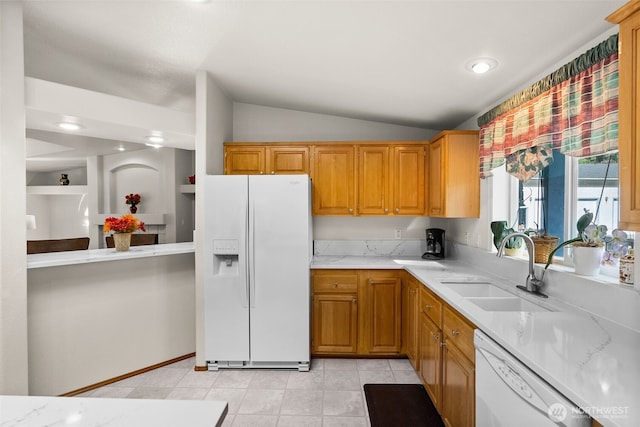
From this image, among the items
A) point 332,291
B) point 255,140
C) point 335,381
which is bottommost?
point 335,381

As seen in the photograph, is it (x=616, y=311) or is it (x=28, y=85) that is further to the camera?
(x=28, y=85)

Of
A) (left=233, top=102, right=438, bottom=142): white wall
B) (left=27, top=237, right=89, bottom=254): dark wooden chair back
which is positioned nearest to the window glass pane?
(left=233, top=102, right=438, bottom=142): white wall

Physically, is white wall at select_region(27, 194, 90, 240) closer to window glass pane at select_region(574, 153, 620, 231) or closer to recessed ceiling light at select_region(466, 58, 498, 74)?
recessed ceiling light at select_region(466, 58, 498, 74)

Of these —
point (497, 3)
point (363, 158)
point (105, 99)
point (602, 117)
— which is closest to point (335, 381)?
point (363, 158)

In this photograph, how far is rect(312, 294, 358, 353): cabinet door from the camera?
3.09m

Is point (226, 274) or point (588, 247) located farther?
point (226, 274)

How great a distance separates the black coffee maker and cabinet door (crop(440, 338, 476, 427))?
1.50 meters

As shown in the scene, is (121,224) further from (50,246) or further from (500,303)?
(500,303)

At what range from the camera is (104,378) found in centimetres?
265

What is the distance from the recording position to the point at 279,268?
289cm

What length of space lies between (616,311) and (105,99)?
3.47 meters

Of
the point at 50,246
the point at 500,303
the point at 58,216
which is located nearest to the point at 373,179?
the point at 500,303

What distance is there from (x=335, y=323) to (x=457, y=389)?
1439mm

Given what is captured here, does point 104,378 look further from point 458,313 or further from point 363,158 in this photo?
point 363,158
